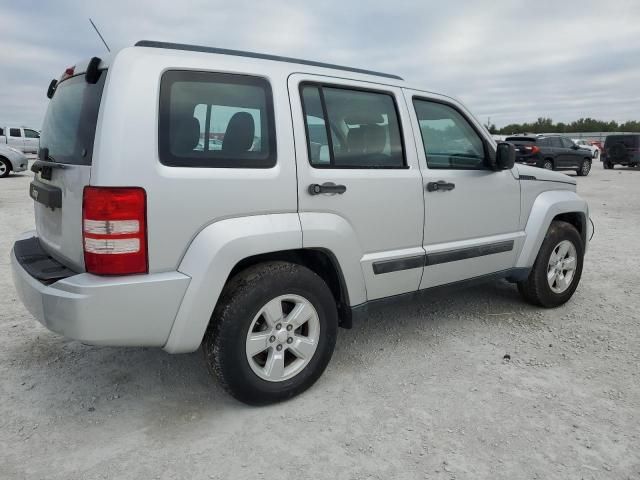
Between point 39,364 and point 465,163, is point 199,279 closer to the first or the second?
point 39,364

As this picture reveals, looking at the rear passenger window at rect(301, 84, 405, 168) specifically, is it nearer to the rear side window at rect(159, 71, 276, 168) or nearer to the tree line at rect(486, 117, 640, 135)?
the rear side window at rect(159, 71, 276, 168)

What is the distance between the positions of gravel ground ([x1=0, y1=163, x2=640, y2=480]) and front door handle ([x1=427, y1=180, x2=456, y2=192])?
1107 millimetres

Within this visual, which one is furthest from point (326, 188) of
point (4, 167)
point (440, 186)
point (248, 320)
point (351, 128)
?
point (4, 167)

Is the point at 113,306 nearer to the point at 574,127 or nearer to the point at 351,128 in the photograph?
the point at 351,128

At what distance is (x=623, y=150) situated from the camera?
859 inches

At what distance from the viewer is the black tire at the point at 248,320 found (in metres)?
2.44

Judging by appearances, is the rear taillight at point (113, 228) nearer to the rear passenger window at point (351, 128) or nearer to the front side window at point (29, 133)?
the rear passenger window at point (351, 128)

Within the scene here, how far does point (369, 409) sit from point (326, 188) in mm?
1214

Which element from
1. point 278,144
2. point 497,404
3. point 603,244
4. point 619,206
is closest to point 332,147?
point 278,144

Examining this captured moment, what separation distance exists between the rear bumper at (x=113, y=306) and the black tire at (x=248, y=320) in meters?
0.24

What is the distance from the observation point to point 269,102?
2.60 metres

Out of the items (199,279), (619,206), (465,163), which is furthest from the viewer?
(619,206)

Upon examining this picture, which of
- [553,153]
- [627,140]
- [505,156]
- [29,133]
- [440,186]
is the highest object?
[29,133]

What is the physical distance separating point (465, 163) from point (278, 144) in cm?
156
